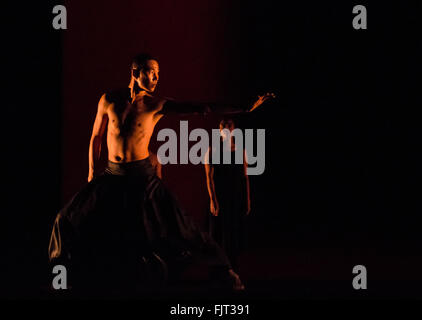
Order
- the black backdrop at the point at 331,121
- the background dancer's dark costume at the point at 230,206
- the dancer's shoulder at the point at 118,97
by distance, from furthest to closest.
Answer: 1. the black backdrop at the point at 331,121
2. the background dancer's dark costume at the point at 230,206
3. the dancer's shoulder at the point at 118,97

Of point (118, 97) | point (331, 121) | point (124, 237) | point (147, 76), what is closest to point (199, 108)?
point (147, 76)

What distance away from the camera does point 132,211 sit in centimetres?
424

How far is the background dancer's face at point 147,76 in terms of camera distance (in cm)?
430

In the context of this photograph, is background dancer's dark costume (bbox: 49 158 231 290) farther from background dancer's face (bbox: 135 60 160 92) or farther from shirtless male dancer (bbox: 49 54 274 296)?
background dancer's face (bbox: 135 60 160 92)

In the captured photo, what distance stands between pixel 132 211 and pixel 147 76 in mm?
870

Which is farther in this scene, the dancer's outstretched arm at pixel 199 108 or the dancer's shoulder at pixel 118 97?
the dancer's shoulder at pixel 118 97

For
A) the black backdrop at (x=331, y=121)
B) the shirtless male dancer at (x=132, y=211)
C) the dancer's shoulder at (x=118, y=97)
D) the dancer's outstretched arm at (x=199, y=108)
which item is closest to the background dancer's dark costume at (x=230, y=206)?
the shirtless male dancer at (x=132, y=211)

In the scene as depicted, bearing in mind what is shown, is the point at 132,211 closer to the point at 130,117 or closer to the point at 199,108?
the point at 130,117

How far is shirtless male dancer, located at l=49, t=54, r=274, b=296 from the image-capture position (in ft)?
13.9

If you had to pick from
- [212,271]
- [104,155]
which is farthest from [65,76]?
[212,271]

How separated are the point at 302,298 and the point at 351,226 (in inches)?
83.2

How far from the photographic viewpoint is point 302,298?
4062 mm

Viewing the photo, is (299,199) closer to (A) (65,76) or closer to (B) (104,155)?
(B) (104,155)

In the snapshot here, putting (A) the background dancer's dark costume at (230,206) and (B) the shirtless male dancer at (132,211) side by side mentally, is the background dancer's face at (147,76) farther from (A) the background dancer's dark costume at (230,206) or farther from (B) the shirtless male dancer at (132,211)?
(A) the background dancer's dark costume at (230,206)
